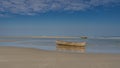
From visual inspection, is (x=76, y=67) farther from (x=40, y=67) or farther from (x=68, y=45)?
(x=68, y=45)

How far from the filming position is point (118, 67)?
11.1m

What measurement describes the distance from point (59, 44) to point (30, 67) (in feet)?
84.5

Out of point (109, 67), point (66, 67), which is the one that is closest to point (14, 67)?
point (66, 67)

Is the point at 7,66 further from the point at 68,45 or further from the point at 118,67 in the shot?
the point at 68,45

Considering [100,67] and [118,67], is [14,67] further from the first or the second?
[118,67]

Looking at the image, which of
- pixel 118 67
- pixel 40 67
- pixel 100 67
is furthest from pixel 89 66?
pixel 40 67

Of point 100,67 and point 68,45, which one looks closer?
point 100,67

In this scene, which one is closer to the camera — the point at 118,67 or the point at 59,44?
the point at 118,67

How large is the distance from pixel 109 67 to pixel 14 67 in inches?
180

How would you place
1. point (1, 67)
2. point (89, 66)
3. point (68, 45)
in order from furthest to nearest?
point (68, 45) < point (89, 66) < point (1, 67)

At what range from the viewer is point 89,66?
11.4 meters

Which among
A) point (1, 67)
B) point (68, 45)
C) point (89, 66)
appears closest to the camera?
point (1, 67)

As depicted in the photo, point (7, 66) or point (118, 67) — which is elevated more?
point (7, 66)

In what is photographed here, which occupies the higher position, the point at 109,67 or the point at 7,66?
the point at 7,66
